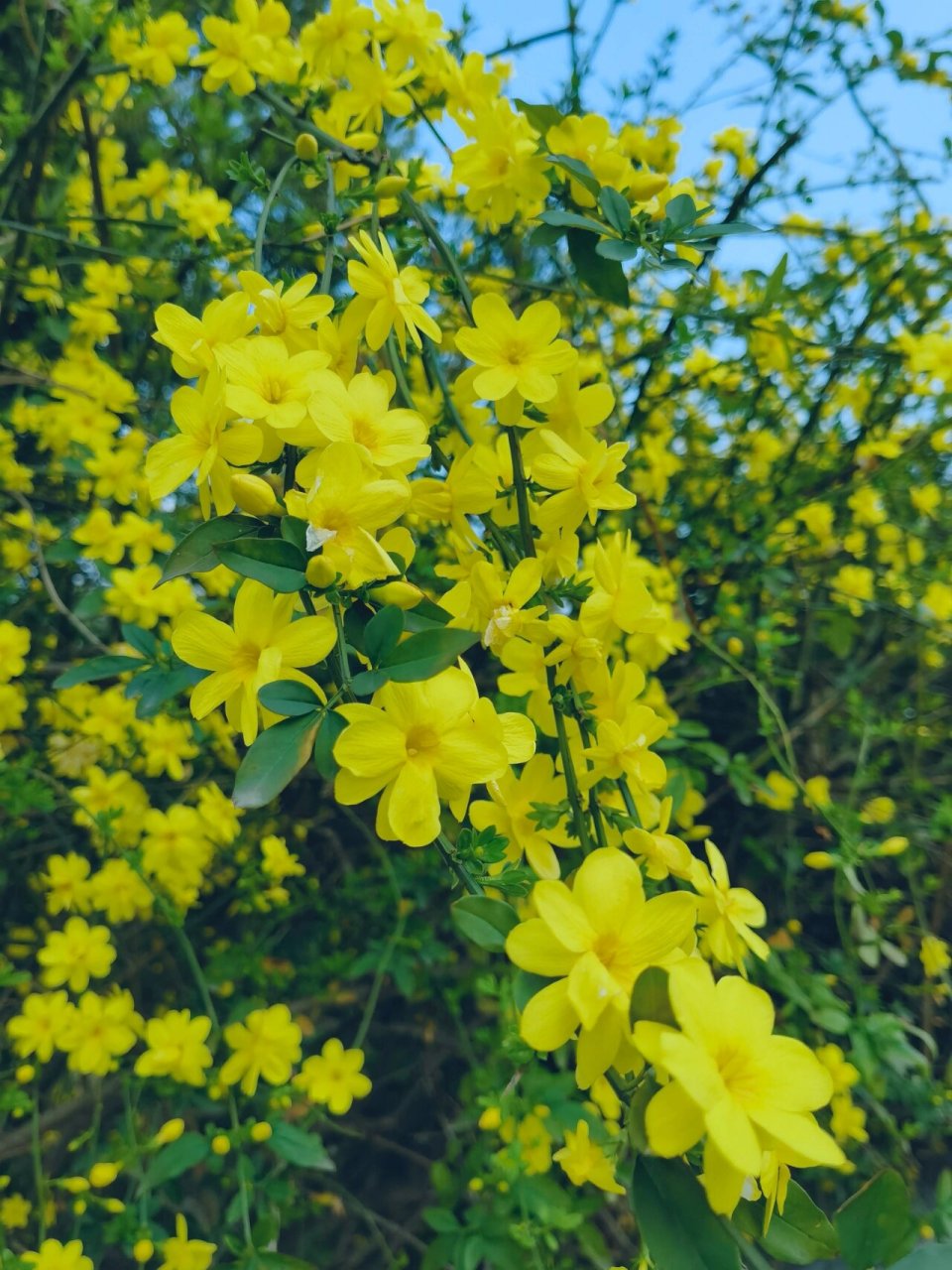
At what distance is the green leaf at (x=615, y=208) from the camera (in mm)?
870

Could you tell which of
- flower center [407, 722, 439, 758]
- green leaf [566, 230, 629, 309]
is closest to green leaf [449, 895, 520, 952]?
flower center [407, 722, 439, 758]

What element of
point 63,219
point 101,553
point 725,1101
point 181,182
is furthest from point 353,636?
point 63,219

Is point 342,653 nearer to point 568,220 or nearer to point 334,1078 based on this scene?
point 568,220

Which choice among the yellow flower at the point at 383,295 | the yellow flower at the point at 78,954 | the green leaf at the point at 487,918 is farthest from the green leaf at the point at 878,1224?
the yellow flower at the point at 78,954

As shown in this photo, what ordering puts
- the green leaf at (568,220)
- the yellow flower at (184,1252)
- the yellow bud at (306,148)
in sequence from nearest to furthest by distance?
1. the green leaf at (568,220)
2. the yellow bud at (306,148)
3. the yellow flower at (184,1252)

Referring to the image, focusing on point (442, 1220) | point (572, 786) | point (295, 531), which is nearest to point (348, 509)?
point (295, 531)

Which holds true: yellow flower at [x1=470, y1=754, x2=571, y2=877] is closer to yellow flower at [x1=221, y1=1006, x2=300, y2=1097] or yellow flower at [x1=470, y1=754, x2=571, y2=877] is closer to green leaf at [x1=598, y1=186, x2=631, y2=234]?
green leaf at [x1=598, y1=186, x2=631, y2=234]

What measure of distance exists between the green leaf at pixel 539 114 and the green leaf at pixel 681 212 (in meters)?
0.20

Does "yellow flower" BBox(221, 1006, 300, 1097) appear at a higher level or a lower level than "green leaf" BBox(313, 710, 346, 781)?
lower

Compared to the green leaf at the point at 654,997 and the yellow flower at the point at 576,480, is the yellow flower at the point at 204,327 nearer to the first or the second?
the yellow flower at the point at 576,480

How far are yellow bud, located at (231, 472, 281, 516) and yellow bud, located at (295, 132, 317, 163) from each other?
0.54 m

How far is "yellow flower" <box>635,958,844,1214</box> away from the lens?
1.56 feet

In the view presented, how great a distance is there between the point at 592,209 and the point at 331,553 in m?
0.66

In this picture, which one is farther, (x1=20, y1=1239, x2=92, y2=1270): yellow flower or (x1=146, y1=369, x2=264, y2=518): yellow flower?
(x1=20, y1=1239, x2=92, y2=1270): yellow flower
